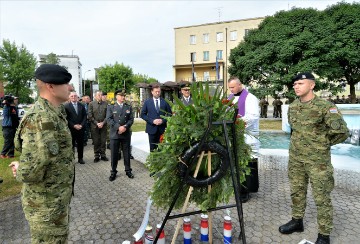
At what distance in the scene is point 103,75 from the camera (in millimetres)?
51875

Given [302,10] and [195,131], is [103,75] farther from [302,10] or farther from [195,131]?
[195,131]

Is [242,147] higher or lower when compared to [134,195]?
higher

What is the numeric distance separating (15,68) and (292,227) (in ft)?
137

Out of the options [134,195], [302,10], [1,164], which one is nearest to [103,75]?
[302,10]

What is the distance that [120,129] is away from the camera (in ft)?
19.4

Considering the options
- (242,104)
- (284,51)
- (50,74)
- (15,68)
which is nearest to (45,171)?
(50,74)

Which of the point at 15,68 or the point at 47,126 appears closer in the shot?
the point at 47,126

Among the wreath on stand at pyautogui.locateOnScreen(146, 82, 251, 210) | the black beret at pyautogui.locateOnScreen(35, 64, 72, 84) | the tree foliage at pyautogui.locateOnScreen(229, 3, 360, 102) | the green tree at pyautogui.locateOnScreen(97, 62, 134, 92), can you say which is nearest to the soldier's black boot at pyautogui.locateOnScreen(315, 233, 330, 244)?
the wreath on stand at pyautogui.locateOnScreen(146, 82, 251, 210)

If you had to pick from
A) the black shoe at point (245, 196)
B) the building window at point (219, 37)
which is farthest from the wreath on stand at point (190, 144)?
the building window at point (219, 37)

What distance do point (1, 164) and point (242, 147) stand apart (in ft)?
24.1

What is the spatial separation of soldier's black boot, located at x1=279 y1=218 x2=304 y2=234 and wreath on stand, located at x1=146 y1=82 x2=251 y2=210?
1.20 metres

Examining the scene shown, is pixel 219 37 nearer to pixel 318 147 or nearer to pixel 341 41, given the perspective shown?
pixel 341 41

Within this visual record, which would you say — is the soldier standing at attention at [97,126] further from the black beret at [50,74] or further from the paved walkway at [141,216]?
the black beret at [50,74]

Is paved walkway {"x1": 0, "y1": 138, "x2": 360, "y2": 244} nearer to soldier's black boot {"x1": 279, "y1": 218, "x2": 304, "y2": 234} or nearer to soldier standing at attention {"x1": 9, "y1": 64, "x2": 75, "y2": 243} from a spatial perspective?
soldier's black boot {"x1": 279, "y1": 218, "x2": 304, "y2": 234}
